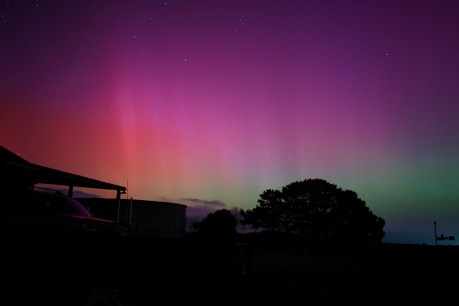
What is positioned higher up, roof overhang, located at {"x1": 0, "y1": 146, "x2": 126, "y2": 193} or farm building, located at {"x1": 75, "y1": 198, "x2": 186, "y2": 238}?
roof overhang, located at {"x1": 0, "y1": 146, "x2": 126, "y2": 193}

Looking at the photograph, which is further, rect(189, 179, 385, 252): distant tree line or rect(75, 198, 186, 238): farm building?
rect(189, 179, 385, 252): distant tree line

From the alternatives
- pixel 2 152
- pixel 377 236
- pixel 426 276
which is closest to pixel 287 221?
pixel 377 236

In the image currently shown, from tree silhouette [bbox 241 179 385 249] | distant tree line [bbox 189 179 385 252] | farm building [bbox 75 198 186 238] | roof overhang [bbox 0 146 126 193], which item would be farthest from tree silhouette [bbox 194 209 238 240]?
roof overhang [bbox 0 146 126 193]

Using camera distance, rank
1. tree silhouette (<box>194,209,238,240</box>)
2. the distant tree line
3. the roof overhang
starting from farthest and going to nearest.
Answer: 1. tree silhouette (<box>194,209,238,240</box>)
2. the distant tree line
3. the roof overhang

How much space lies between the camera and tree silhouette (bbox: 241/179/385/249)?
157ft

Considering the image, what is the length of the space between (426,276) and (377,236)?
127ft

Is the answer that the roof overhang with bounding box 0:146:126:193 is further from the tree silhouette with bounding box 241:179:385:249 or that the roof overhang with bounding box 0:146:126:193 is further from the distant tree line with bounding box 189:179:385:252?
the tree silhouette with bounding box 241:179:385:249

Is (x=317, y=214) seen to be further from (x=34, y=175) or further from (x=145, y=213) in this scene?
(x=34, y=175)

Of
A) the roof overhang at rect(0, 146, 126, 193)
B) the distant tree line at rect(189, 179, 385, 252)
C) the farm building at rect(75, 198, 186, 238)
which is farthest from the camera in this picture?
the distant tree line at rect(189, 179, 385, 252)

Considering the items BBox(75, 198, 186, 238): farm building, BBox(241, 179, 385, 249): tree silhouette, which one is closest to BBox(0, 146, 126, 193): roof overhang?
BBox(75, 198, 186, 238): farm building

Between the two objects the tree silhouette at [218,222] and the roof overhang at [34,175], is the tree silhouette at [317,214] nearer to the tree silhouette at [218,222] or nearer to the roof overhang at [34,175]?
the tree silhouette at [218,222]

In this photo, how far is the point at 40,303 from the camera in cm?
323

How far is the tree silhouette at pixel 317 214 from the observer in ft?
157

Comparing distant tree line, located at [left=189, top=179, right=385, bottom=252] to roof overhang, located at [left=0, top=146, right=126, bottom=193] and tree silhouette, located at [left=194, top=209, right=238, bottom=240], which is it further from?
roof overhang, located at [left=0, top=146, right=126, bottom=193]
